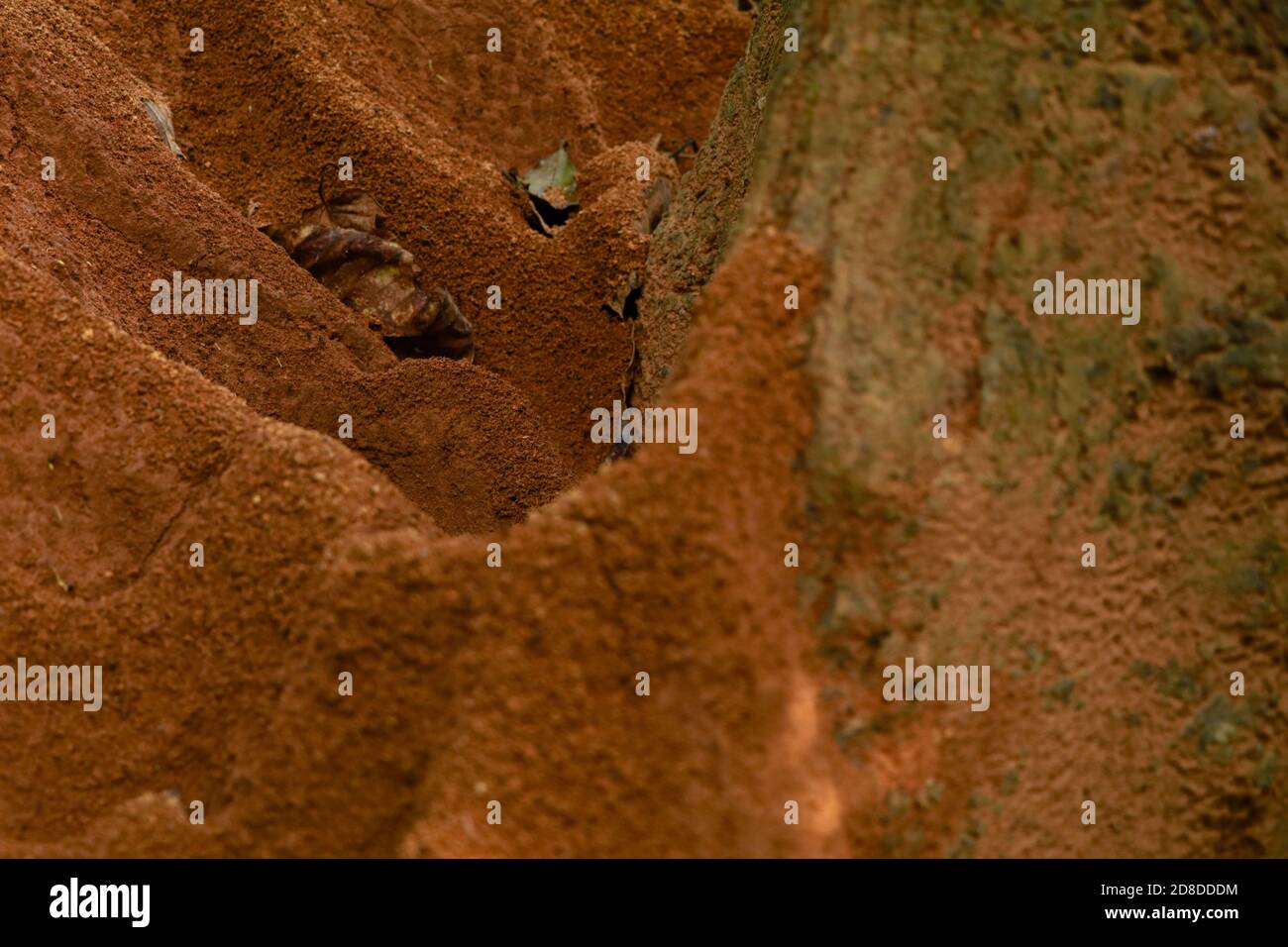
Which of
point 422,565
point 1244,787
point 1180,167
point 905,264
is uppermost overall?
point 1180,167

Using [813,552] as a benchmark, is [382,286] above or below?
above

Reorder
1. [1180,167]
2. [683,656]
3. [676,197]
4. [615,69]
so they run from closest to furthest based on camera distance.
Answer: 1. [683,656]
2. [1180,167]
3. [676,197]
4. [615,69]

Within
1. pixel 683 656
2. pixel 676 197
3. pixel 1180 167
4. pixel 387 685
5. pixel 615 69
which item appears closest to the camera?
pixel 683 656

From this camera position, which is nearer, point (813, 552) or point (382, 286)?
point (813, 552)

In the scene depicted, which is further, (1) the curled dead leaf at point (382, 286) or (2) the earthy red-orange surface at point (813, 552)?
(1) the curled dead leaf at point (382, 286)

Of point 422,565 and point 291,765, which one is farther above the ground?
point 422,565

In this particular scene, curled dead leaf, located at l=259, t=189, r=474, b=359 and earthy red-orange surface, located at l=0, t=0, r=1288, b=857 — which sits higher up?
curled dead leaf, located at l=259, t=189, r=474, b=359

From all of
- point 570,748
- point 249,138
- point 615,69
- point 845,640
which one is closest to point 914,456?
point 845,640

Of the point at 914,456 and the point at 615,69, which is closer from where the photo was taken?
the point at 914,456

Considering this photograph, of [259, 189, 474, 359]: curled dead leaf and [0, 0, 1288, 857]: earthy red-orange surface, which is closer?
[0, 0, 1288, 857]: earthy red-orange surface

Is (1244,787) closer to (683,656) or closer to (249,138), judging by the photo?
(683,656)

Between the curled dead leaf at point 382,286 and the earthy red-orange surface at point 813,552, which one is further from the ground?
the curled dead leaf at point 382,286
